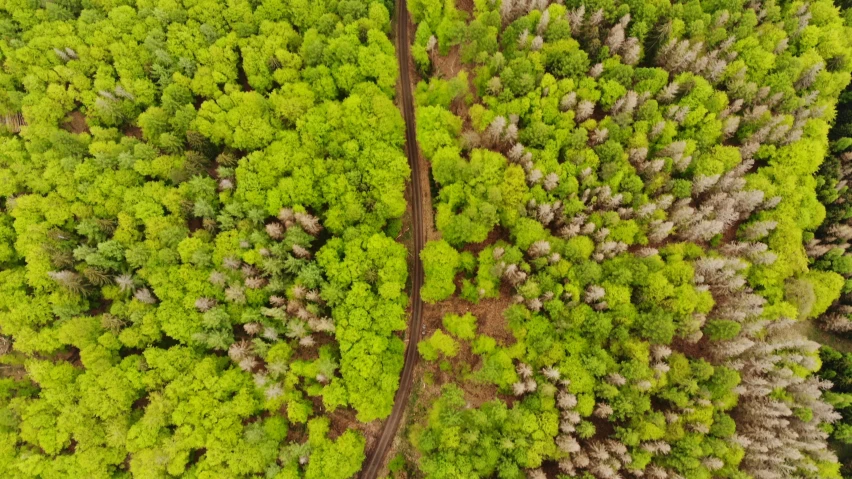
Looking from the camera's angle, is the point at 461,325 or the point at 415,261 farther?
the point at 415,261

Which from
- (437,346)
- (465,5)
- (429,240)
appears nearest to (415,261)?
(429,240)

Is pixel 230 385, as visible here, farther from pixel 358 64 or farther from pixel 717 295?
pixel 717 295

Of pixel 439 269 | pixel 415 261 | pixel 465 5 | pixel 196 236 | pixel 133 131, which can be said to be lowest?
pixel 196 236

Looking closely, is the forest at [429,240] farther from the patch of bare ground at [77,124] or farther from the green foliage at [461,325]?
the patch of bare ground at [77,124]

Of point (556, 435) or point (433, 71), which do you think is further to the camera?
point (433, 71)

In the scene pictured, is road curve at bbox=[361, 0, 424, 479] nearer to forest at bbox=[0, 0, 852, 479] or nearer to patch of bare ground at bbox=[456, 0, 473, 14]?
forest at bbox=[0, 0, 852, 479]

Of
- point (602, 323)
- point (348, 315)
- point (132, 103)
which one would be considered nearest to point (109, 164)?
point (132, 103)

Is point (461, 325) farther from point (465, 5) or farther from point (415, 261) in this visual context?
point (465, 5)
